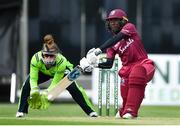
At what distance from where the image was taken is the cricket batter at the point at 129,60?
45.2 ft

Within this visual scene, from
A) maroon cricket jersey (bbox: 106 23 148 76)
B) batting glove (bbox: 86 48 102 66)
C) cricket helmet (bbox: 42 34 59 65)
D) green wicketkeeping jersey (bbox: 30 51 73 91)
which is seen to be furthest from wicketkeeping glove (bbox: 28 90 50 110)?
maroon cricket jersey (bbox: 106 23 148 76)

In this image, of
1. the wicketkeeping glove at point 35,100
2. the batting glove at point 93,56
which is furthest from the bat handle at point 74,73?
the wicketkeeping glove at point 35,100

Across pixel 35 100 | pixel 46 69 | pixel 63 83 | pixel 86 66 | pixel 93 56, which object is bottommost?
pixel 35 100

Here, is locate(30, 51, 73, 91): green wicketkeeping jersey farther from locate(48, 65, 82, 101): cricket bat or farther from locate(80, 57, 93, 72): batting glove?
locate(80, 57, 93, 72): batting glove

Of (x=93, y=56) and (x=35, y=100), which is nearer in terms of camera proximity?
(x=93, y=56)

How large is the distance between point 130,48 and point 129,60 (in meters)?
0.23

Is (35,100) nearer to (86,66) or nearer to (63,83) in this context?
(63,83)

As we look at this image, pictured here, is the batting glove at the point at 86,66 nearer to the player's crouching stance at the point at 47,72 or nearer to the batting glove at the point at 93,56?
the batting glove at the point at 93,56

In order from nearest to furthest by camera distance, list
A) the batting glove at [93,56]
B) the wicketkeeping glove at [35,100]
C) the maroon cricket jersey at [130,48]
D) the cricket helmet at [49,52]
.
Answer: the batting glove at [93,56]
the maroon cricket jersey at [130,48]
the wicketkeeping glove at [35,100]
the cricket helmet at [49,52]

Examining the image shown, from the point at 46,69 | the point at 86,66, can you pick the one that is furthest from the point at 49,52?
the point at 86,66

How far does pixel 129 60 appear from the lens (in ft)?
46.2

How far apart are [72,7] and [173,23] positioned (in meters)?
2.79

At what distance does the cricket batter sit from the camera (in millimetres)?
13789

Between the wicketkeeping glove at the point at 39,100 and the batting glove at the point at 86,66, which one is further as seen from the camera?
the wicketkeeping glove at the point at 39,100
